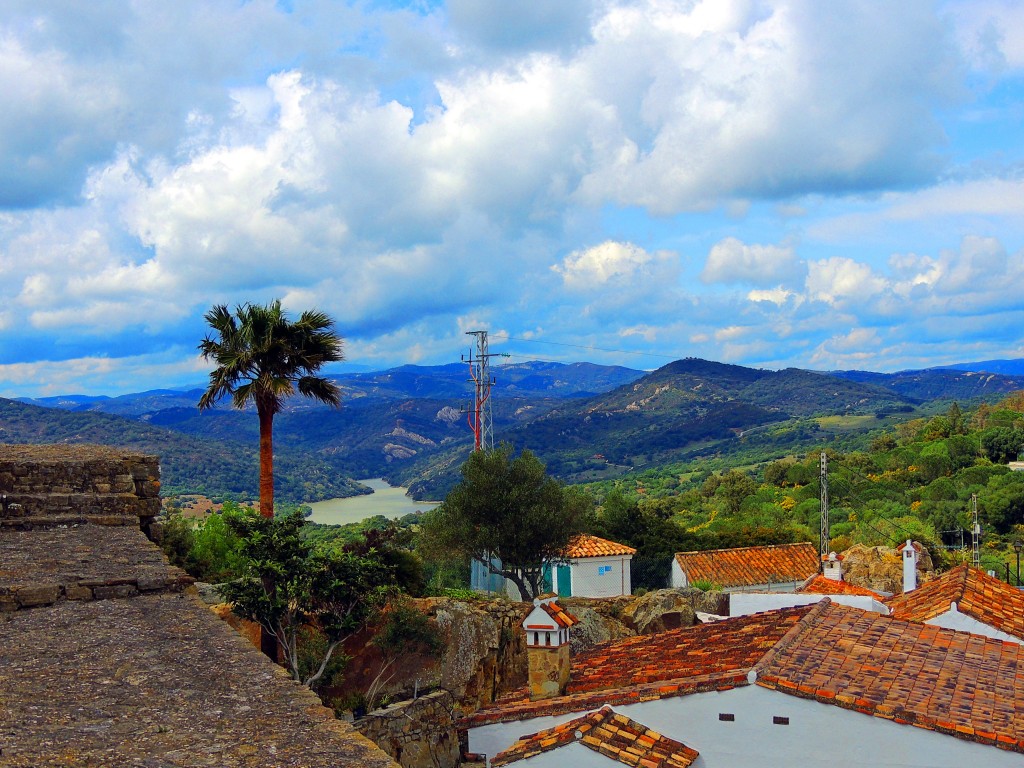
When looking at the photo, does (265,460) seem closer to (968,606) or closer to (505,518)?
(505,518)

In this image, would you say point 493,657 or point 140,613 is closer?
point 140,613

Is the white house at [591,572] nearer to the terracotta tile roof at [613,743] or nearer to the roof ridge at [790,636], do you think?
the roof ridge at [790,636]

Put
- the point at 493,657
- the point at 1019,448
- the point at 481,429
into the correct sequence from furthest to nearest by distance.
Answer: the point at 1019,448 → the point at 481,429 → the point at 493,657

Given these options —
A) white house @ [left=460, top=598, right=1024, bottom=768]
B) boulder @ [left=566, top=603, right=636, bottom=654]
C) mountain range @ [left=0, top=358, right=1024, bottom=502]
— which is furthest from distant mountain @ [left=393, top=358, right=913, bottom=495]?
white house @ [left=460, top=598, right=1024, bottom=768]

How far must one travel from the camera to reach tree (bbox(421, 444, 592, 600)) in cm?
2427

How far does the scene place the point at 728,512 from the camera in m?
63.1

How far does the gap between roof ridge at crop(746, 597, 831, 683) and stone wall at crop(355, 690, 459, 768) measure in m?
4.50

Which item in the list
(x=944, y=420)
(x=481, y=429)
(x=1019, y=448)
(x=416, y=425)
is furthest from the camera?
(x=416, y=425)

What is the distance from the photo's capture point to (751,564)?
110ft

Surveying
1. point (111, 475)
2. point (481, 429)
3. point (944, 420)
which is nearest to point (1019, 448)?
point (944, 420)

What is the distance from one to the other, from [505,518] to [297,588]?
10865 mm

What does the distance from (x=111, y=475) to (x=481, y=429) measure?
54.6ft

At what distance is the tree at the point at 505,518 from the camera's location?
79.6 feet

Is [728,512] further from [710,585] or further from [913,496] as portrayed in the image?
[710,585]
